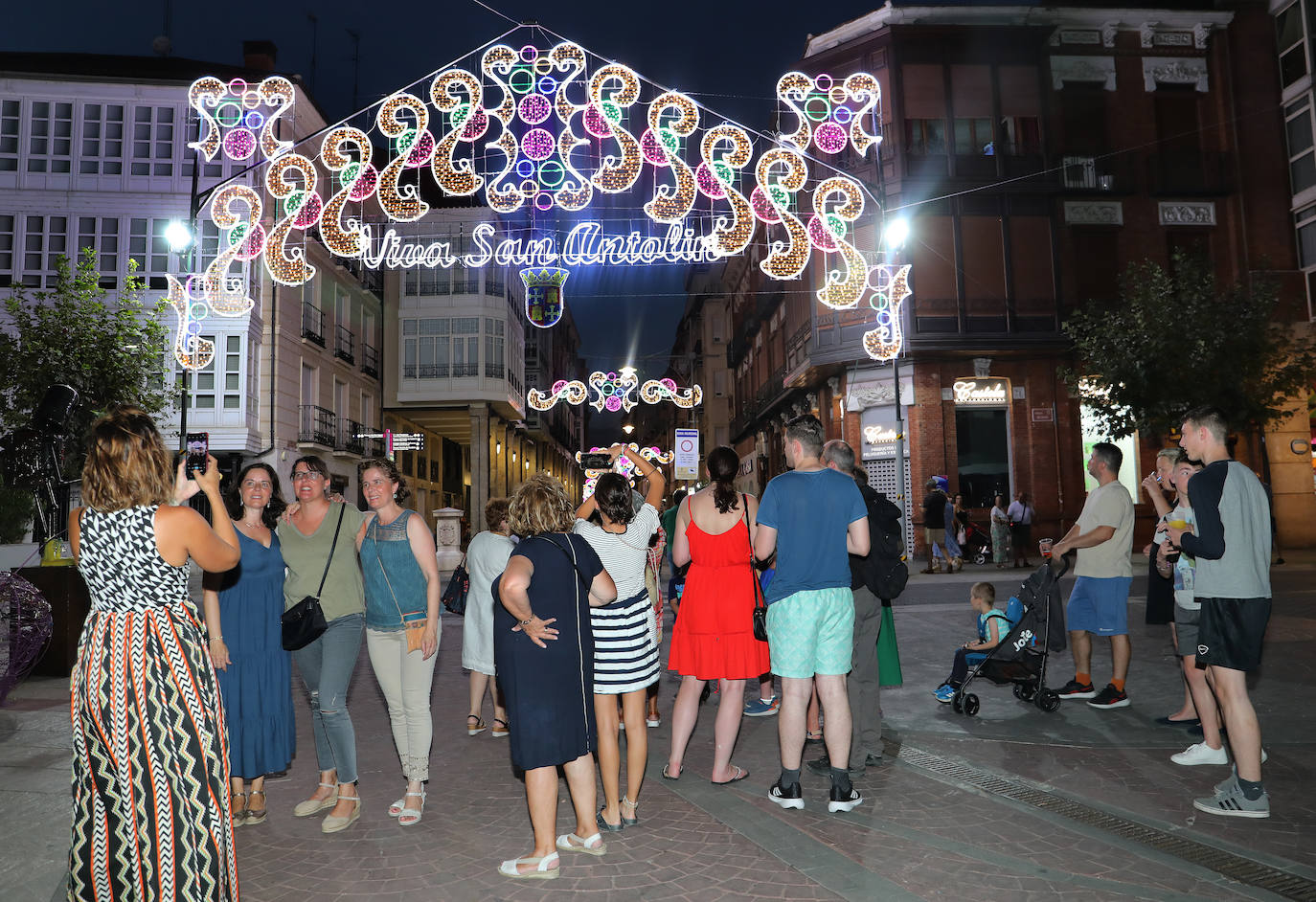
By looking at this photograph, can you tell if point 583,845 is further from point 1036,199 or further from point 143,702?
point 1036,199

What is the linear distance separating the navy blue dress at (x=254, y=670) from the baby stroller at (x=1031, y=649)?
Result: 469 centimetres

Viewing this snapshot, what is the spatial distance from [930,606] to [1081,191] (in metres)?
16.7

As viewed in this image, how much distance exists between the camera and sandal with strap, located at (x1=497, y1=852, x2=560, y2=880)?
12.5 ft

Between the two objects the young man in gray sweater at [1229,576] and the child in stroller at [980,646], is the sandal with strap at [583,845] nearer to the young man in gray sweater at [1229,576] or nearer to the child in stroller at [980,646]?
the young man in gray sweater at [1229,576]

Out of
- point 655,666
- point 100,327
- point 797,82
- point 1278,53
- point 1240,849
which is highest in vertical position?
point 1278,53

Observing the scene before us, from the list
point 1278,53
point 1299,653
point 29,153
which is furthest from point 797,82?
point 29,153

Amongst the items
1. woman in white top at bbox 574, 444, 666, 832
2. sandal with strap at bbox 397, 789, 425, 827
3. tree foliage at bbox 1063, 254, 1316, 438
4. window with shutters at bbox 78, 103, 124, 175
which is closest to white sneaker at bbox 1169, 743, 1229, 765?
woman in white top at bbox 574, 444, 666, 832

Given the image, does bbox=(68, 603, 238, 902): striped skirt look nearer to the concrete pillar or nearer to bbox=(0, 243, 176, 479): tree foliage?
bbox=(0, 243, 176, 479): tree foliage

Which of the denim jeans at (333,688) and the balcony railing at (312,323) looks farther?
the balcony railing at (312,323)

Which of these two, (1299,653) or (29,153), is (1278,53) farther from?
(29,153)

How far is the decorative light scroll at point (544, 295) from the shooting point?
45.0ft

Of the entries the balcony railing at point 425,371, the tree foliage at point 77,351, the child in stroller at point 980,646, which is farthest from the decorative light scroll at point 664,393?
the child in stroller at point 980,646

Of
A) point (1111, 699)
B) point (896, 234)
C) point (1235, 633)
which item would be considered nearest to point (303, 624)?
point (1235, 633)

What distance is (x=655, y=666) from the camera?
15.6ft
